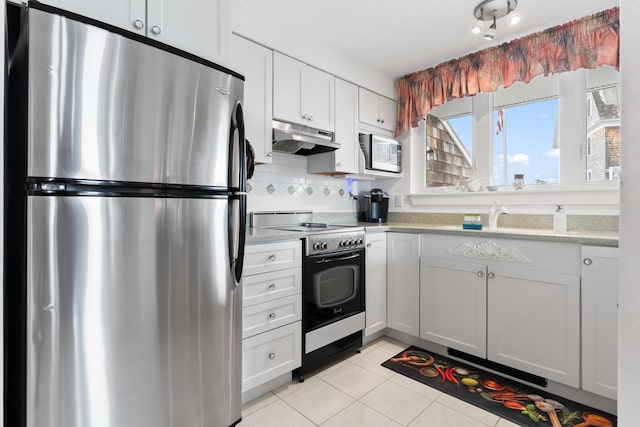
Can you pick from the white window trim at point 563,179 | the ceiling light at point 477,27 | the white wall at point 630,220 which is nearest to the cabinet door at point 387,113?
the white window trim at point 563,179

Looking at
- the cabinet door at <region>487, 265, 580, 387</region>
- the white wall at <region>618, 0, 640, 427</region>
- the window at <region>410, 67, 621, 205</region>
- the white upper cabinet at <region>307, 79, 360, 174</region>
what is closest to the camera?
the white wall at <region>618, 0, 640, 427</region>

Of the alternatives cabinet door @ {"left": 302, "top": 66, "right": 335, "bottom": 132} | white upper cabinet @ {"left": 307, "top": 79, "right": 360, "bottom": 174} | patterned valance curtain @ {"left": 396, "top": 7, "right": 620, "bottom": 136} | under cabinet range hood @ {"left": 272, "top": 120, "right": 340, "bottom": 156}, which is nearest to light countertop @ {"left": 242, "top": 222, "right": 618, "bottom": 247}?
under cabinet range hood @ {"left": 272, "top": 120, "right": 340, "bottom": 156}

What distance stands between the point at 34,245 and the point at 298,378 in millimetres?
1647

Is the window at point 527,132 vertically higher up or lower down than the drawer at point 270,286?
higher up

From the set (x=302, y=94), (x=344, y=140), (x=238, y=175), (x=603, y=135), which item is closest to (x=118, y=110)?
(x=238, y=175)

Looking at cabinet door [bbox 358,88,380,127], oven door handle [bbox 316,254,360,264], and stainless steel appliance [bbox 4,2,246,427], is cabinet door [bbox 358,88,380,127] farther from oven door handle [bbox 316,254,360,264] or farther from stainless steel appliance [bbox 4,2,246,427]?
stainless steel appliance [bbox 4,2,246,427]

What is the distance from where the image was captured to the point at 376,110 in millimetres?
3000

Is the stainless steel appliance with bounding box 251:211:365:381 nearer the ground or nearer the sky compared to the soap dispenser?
nearer the ground

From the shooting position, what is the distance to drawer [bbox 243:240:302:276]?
1.75m

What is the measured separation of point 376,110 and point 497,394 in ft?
7.81

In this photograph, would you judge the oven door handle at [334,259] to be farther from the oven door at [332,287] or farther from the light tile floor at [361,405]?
the light tile floor at [361,405]

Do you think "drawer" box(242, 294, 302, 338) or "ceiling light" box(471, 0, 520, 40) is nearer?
"drawer" box(242, 294, 302, 338)

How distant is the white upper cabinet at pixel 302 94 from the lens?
225cm

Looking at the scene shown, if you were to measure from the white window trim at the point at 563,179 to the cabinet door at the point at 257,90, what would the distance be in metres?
1.73
